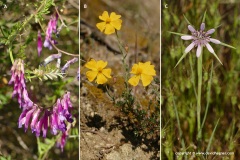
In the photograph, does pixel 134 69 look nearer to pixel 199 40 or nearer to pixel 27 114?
pixel 199 40

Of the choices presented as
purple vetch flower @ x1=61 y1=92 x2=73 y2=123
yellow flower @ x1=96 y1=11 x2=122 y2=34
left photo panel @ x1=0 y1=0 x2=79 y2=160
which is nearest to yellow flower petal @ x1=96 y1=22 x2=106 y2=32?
yellow flower @ x1=96 y1=11 x2=122 y2=34

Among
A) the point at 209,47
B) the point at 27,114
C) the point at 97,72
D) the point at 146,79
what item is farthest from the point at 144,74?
the point at 27,114

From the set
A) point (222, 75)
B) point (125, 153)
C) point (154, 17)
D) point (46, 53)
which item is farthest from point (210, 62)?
point (46, 53)

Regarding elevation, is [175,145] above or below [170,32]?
below

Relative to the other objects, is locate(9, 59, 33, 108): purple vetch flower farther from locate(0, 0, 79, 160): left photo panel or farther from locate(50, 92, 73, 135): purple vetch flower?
locate(50, 92, 73, 135): purple vetch flower

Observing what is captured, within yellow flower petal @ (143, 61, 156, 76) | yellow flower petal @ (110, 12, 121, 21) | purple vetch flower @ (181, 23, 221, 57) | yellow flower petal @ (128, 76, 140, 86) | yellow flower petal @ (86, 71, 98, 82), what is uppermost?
yellow flower petal @ (110, 12, 121, 21)

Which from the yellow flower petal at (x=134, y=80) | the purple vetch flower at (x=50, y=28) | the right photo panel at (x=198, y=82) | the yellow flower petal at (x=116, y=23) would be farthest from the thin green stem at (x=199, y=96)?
the purple vetch flower at (x=50, y=28)

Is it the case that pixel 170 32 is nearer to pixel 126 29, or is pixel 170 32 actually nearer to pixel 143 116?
pixel 126 29
